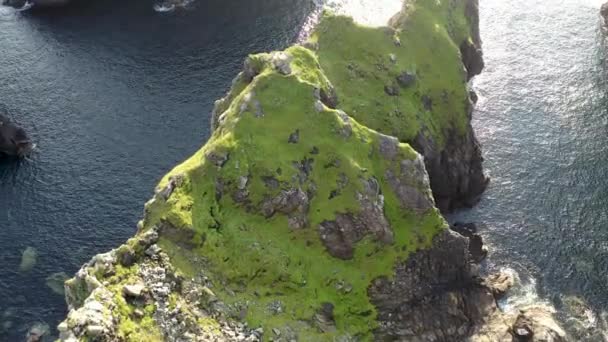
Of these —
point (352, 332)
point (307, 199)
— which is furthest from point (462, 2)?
point (352, 332)

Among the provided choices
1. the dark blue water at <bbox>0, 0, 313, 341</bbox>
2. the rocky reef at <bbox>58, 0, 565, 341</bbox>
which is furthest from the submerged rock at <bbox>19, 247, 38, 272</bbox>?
the rocky reef at <bbox>58, 0, 565, 341</bbox>

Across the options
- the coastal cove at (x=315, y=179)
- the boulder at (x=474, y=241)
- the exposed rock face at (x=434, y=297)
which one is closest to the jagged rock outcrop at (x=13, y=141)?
the coastal cove at (x=315, y=179)

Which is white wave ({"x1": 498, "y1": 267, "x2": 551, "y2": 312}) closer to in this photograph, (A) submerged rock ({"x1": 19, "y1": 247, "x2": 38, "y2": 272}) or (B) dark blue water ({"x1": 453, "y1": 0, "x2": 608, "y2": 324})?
(B) dark blue water ({"x1": 453, "y1": 0, "x2": 608, "y2": 324})

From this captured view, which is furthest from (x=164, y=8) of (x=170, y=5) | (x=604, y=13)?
(x=604, y=13)

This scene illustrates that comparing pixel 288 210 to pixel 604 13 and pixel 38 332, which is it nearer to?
pixel 38 332

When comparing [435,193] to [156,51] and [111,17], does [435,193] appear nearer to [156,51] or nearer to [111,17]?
[156,51]

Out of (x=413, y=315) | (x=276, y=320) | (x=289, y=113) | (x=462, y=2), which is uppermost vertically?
(x=462, y=2)

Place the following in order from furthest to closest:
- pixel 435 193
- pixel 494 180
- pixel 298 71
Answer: pixel 494 180 → pixel 435 193 → pixel 298 71
